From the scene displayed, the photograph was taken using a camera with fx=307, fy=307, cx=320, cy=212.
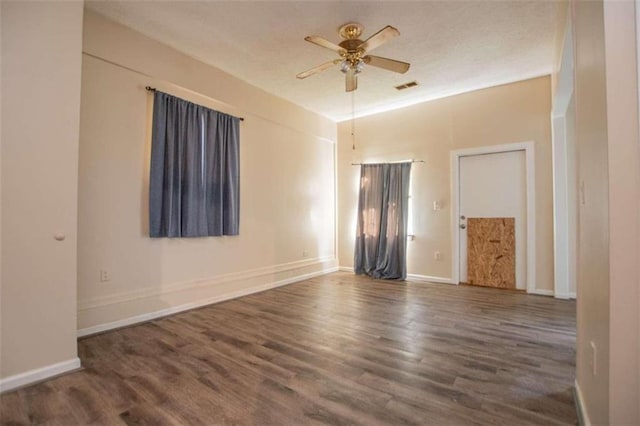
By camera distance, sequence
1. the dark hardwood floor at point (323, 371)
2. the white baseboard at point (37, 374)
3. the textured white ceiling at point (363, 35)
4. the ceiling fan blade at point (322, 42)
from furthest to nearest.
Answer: the textured white ceiling at point (363, 35)
the ceiling fan blade at point (322, 42)
the white baseboard at point (37, 374)
the dark hardwood floor at point (323, 371)

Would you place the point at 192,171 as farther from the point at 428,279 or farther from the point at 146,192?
the point at 428,279

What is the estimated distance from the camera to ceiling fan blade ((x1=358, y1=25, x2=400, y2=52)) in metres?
2.37

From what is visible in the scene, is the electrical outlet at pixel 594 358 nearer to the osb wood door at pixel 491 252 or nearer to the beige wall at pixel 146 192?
the osb wood door at pixel 491 252

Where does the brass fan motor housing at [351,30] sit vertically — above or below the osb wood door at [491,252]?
above

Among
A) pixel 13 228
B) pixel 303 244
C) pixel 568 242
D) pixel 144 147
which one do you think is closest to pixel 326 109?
pixel 303 244

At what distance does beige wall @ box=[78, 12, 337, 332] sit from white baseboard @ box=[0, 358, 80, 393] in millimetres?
701

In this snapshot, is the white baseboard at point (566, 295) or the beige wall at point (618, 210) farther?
the white baseboard at point (566, 295)

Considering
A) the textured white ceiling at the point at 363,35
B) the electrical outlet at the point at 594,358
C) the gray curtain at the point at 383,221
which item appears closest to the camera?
the electrical outlet at the point at 594,358

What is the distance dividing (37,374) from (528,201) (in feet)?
17.4

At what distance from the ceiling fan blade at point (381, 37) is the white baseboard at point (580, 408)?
263 cm

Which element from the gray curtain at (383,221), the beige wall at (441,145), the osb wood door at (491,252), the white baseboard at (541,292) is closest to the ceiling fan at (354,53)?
the beige wall at (441,145)

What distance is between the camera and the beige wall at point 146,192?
2822 mm

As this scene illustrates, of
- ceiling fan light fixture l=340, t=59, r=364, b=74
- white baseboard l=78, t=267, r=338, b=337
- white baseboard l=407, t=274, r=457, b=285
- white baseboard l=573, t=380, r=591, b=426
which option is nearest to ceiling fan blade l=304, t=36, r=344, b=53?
ceiling fan light fixture l=340, t=59, r=364, b=74

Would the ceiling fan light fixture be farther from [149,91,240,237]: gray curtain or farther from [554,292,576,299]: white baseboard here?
[554,292,576,299]: white baseboard
